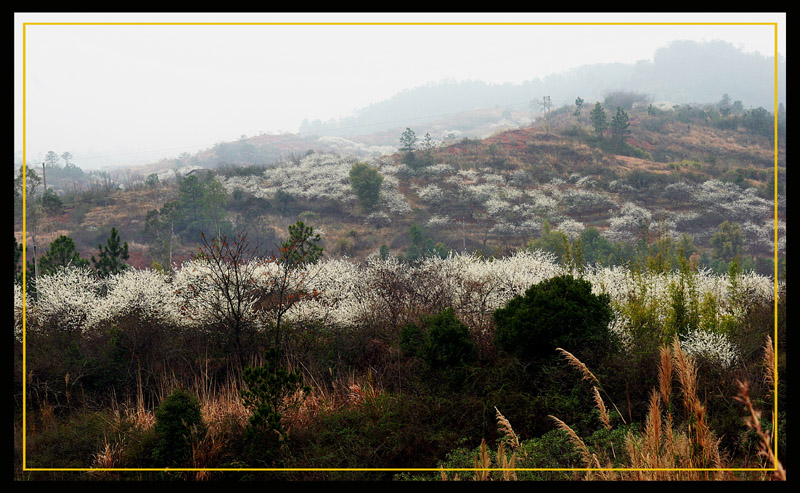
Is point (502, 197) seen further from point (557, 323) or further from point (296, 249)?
point (557, 323)

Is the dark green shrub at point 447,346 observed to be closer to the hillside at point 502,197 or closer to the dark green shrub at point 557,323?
the dark green shrub at point 557,323

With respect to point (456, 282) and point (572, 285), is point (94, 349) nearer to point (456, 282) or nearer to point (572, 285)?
point (456, 282)

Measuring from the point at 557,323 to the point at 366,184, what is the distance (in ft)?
72.4

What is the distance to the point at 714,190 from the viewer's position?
95.3ft

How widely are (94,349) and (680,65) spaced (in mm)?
113608

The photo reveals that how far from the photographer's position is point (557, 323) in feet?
16.2

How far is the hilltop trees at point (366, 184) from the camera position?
85.7ft

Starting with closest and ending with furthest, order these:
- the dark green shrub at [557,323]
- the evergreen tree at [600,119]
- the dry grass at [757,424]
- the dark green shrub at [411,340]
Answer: the dry grass at [757,424] < the dark green shrub at [557,323] < the dark green shrub at [411,340] < the evergreen tree at [600,119]

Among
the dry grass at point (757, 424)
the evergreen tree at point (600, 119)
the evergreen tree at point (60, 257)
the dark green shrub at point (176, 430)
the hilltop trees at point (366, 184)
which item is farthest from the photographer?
the evergreen tree at point (600, 119)

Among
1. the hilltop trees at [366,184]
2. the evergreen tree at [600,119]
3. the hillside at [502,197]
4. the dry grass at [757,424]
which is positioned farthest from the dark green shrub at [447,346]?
the evergreen tree at [600,119]

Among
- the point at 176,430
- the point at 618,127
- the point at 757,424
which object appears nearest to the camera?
the point at 757,424

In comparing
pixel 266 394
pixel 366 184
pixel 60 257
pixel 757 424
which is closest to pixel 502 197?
pixel 366 184

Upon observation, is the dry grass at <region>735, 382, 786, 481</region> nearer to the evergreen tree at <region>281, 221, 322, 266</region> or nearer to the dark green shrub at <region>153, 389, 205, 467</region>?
the dark green shrub at <region>153, 389, 205, 467</region>

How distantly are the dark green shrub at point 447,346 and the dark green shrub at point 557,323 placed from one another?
15.7 inches
